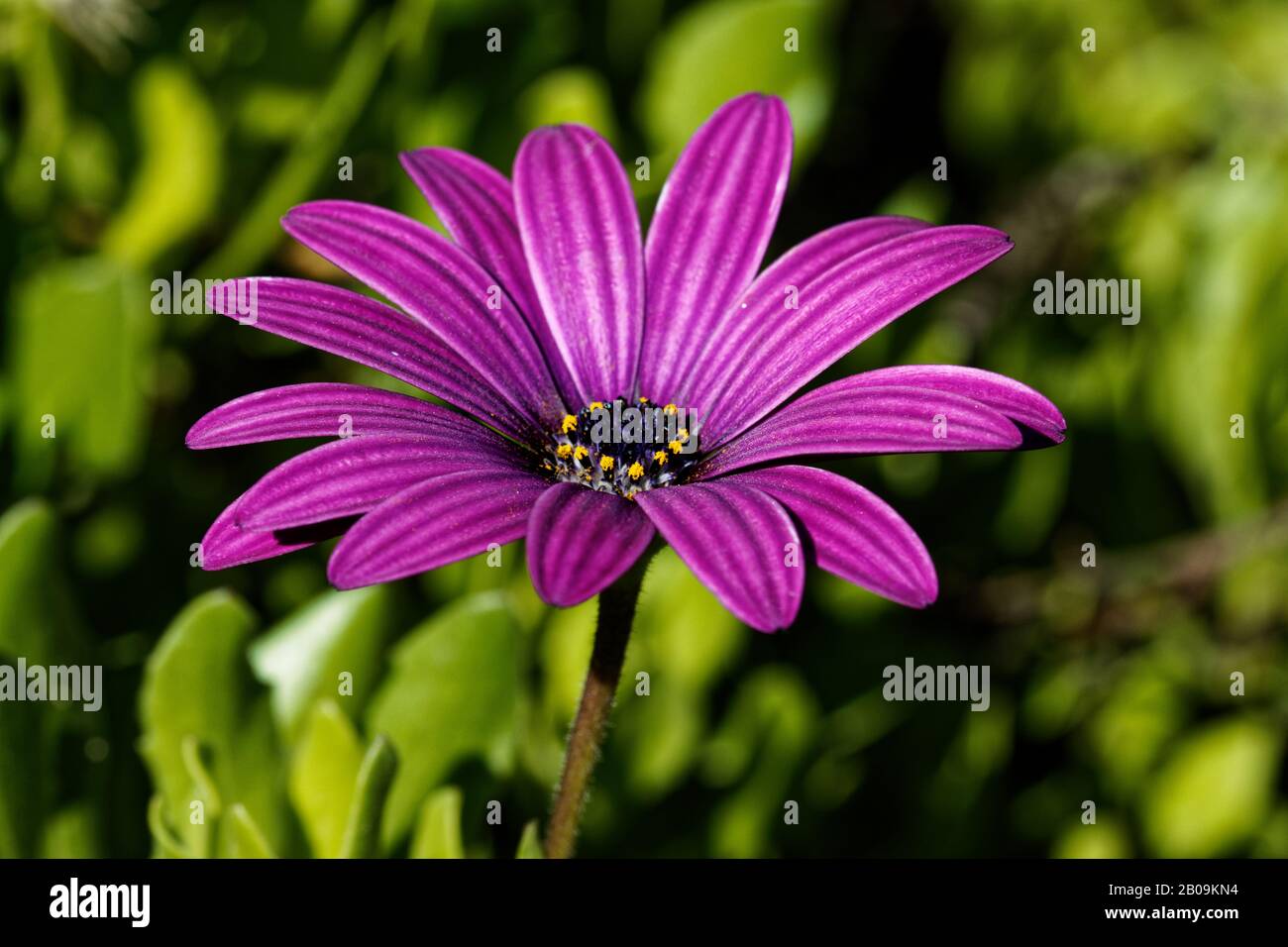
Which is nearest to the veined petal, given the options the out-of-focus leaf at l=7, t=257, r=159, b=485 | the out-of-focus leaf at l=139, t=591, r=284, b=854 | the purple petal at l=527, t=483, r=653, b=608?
the purple petal at l=527, t=483, r=653, b=608

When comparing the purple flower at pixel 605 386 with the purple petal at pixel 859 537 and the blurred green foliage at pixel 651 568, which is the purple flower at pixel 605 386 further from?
the blurred green foliage at pixel 651 568

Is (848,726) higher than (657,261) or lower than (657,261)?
lower

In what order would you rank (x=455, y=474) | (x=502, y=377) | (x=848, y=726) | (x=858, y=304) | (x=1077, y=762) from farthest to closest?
(x=1077, y=762) → (x=848, y=726) → (x=502, y=377) → (x=858, y=304) → (x=455, y=474)

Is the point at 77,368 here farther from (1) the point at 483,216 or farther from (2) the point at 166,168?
(1) the point at 483,216

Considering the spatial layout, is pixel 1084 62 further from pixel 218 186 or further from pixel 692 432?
pixel 692 432

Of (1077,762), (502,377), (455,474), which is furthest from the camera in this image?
(1077,762)

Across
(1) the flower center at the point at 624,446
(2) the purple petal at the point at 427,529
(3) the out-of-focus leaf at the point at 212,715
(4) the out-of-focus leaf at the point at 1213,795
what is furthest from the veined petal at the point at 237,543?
(4) the out-of-focus leaf at the point at 1213,795
